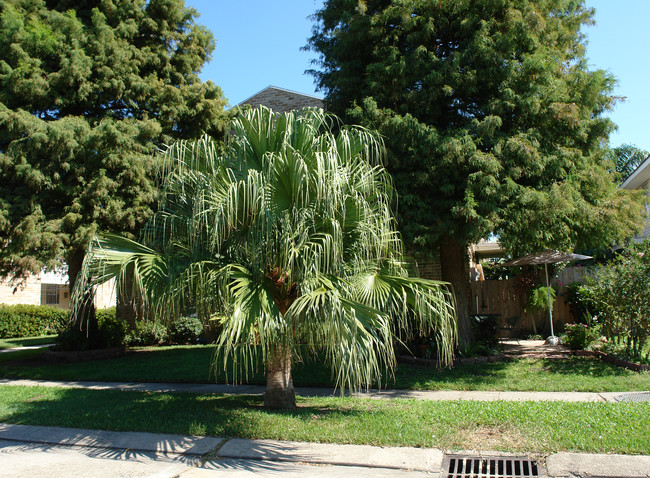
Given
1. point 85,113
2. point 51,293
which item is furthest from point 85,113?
point 51,293

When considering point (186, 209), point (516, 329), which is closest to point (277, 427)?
point (186, 209)

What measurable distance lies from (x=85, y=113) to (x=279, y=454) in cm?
1143

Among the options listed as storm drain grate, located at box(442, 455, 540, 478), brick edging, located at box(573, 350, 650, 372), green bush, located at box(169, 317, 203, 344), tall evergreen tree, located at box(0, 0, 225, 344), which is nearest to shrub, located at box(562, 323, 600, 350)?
brick edging, located at box(573, 350, 650, 372)

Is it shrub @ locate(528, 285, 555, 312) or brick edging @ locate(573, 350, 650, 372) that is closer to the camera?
brick edging @ locate(573, 350, 650, 372)

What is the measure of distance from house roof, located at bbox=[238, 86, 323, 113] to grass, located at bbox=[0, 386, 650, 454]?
1344 centimetres

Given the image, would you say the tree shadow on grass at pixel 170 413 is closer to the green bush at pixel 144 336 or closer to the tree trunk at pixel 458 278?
the tree trunk at pixel 458 278

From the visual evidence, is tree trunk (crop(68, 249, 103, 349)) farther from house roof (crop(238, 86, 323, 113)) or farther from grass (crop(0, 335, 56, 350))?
house roof (crop(238, 86, 323, 113))

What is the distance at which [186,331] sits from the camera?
17.9 metres

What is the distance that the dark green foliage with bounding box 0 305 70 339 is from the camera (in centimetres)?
2269

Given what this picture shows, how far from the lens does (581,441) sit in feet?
17.6

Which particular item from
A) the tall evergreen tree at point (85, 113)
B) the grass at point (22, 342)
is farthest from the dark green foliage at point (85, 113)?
the grass at point (22, 342)

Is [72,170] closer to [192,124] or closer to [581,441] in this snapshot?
[192,124]

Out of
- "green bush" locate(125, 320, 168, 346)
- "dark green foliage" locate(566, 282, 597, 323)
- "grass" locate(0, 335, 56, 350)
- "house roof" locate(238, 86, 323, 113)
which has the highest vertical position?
"house roof" locate(238, 86, 323, 113)

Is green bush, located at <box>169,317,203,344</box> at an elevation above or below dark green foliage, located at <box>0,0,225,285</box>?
below
